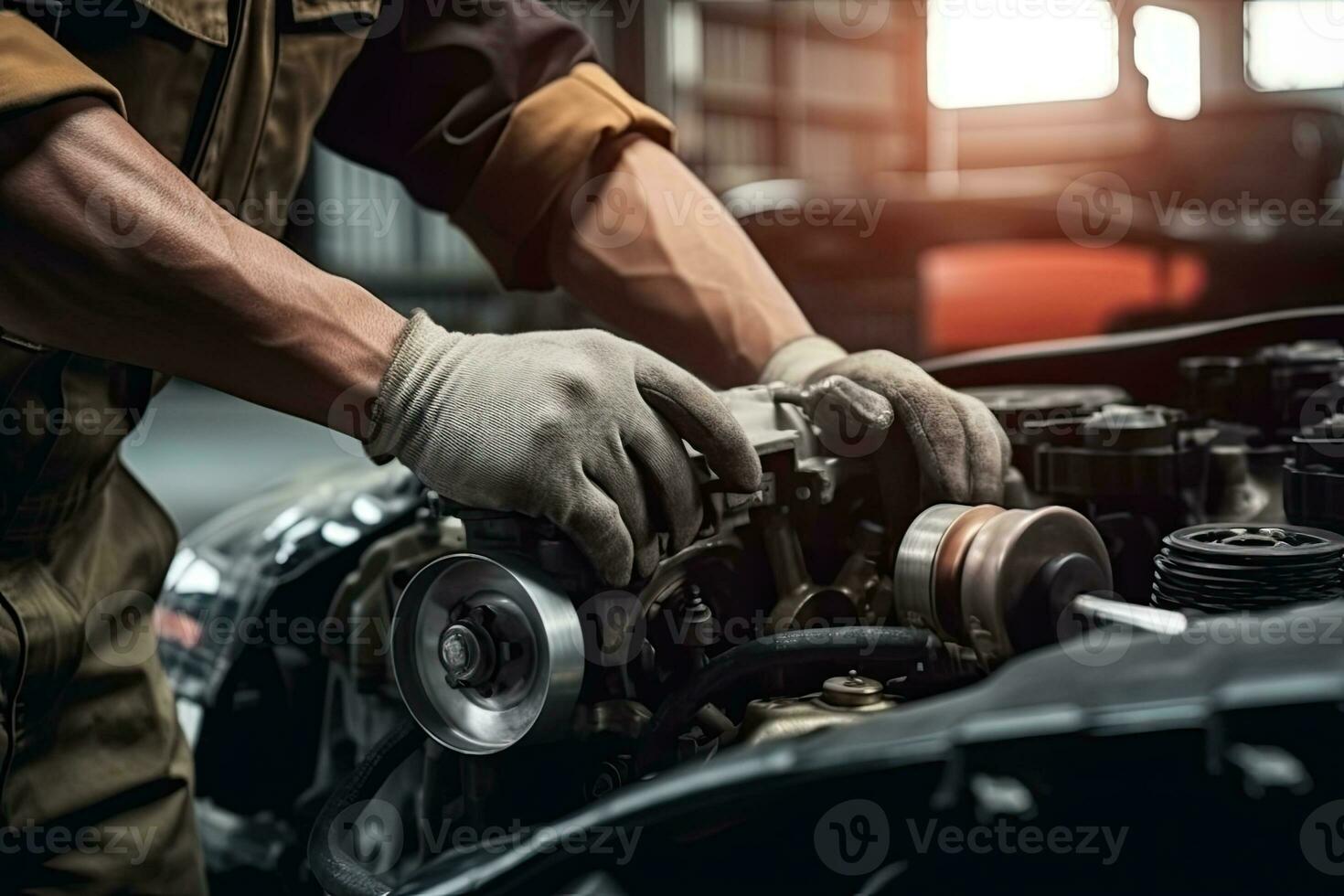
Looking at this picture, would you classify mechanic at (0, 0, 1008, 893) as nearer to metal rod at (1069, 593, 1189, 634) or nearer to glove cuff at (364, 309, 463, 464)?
glove cuff at (364, 309, 463, 464)

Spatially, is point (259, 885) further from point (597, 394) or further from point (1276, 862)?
point (1276, 862)

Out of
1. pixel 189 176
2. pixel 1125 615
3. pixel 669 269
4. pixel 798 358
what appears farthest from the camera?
pixel 669 269

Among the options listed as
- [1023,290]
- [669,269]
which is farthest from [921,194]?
[669,269]

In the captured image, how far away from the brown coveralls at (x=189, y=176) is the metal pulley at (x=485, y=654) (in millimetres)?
537

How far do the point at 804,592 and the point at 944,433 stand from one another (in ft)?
0.54

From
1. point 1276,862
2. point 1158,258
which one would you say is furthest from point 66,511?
point 1158,258

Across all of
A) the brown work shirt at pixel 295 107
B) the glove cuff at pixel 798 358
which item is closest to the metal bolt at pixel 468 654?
the brown work shirt at pixel 295 107

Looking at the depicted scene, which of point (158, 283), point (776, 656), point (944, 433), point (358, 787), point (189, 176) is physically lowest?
point (358, 787)

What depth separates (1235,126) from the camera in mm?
4207

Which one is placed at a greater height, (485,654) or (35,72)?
(35,72)

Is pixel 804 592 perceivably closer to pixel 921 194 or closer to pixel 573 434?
pixel 573 434

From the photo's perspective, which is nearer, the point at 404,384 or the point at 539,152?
the point at 404,384

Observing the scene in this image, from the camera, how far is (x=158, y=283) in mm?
878

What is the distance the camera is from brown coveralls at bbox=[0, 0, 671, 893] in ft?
3.72
